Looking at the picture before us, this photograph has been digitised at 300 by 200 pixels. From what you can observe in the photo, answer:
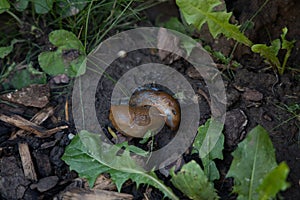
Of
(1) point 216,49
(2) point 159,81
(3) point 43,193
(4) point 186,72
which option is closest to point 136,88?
(2) point 159,81

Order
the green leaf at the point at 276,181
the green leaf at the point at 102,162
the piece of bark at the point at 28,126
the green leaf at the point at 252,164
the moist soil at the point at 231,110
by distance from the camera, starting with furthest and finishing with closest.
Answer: the piece of bark at the point at 28,126 → the moist soil at the point at 231,110 → the green leaf at the point at 102,162 → the green leaf at the point at 252,164 → the green leaf at the point at 276,181

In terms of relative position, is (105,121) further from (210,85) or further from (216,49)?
(216,49)

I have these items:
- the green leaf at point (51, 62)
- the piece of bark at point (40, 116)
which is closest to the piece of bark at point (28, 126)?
the piece of bark at point (40, 116)

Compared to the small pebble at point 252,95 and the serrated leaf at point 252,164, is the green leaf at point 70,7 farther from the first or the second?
the serrated leaf at point 252,164

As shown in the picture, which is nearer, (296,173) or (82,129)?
(296,173)

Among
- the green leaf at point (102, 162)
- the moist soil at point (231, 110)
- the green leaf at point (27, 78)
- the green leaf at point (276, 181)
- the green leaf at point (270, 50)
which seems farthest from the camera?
the green leaf at point (27, 78)

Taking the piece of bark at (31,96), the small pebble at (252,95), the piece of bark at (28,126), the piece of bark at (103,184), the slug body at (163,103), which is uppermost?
the small pebble at (252,95)

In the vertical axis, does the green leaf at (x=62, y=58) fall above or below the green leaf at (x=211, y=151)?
above
